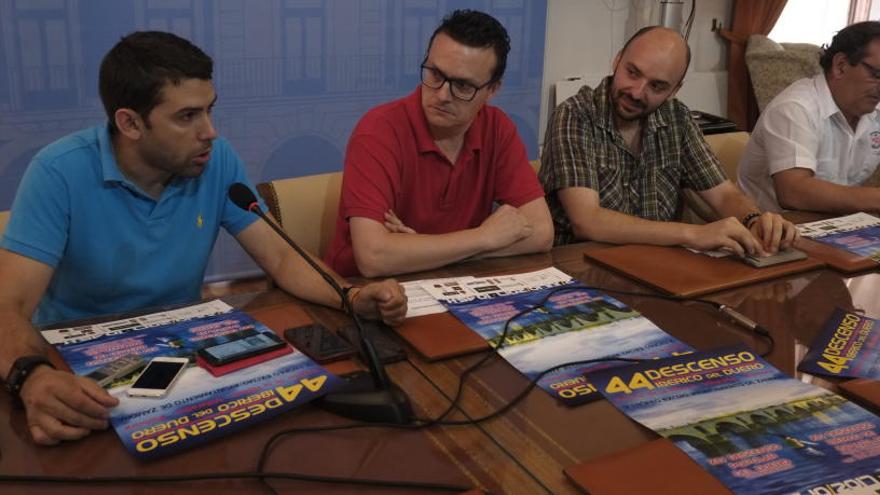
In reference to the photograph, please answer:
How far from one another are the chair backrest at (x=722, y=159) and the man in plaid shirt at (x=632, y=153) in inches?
3.7

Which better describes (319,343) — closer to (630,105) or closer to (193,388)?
(193,388)

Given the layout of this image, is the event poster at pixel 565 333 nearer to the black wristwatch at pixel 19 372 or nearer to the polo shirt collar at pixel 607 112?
the black wristwatch at pixel 19 372

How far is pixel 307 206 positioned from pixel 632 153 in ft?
3.04

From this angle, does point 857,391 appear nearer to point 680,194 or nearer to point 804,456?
point 804,456

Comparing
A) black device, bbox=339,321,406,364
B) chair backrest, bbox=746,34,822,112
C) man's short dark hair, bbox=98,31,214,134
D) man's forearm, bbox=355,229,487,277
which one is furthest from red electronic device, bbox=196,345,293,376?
chair backrest, bbox=746,34,822,112

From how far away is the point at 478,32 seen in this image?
1885 mm

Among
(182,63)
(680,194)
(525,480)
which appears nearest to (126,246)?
(182,63)

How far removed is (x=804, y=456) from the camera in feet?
3.26

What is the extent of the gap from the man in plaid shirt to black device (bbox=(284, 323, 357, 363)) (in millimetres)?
886

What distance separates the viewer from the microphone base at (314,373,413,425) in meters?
1.06

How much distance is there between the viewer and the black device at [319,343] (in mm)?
1211

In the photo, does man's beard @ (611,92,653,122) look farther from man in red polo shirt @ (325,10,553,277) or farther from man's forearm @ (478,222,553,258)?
man's forearm @ (478,222,553,258)

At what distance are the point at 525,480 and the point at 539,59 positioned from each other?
3.19 metres

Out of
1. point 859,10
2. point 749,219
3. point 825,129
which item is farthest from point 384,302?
point 859,10
